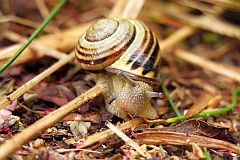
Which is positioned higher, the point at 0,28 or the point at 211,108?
the point at 0,28

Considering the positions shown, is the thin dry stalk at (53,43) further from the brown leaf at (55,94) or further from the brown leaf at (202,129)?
the brown leaf at (202,129)

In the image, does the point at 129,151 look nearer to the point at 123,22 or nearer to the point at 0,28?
the point at 123,22

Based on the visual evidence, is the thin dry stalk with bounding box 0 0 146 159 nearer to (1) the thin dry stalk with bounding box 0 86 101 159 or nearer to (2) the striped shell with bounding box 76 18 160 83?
(1) the thin dry stalk with bounding box 0 86 101 159

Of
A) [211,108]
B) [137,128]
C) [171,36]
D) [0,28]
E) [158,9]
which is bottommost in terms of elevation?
[211,108]

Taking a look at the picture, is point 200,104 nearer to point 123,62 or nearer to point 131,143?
point 123,62

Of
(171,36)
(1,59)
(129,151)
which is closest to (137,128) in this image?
(129,151)

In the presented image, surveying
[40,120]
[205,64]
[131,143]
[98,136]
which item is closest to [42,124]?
[40,120]

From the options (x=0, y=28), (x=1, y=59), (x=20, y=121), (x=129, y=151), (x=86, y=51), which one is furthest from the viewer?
(x=0, y=28)

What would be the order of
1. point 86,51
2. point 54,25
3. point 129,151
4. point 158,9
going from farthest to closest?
1. point 158,9
2. point 54,25
3. point 86,51
4. point 129,151
